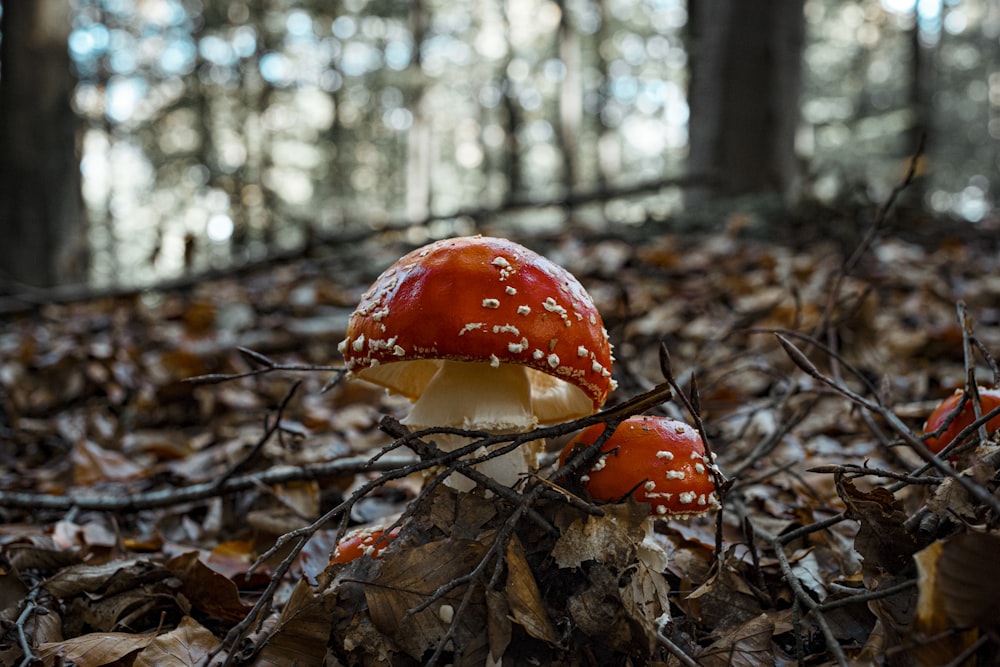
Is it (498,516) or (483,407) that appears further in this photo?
(483,407)

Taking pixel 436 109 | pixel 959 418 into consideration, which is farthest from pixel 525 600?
pixel 436 109

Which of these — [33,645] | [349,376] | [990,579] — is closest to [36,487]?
[33,645]

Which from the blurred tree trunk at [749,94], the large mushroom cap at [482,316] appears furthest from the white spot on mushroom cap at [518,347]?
the blurred tree trunk at [749,94]

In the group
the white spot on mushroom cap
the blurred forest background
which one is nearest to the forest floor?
the white spot on mushroom cap

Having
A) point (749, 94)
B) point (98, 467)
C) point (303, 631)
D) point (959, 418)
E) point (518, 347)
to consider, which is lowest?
point (98, 467)

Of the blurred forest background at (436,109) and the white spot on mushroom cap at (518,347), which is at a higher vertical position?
the blurred forest background at (436,109)

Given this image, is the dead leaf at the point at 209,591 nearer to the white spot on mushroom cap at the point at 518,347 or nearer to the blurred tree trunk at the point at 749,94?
the white spot on mushroom cap at the point at 518,347

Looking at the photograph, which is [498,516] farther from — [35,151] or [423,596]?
[35,151]
